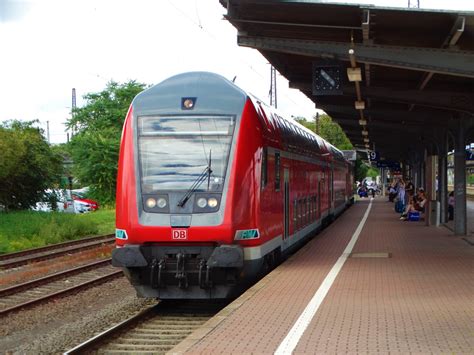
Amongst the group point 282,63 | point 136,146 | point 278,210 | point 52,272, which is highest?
point 282,63

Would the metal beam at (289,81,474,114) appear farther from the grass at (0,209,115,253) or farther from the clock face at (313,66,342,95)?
the grass at (0,209,115,253)

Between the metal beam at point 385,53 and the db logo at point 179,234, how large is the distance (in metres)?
5.93

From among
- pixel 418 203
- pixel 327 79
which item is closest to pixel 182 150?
pixel 327 79

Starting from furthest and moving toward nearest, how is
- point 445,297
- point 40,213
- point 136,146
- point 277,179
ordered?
1. point 40,213
2. point 277,179
3. point 136,146
4. point 445,297

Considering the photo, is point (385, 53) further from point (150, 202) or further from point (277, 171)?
point (150, 202)

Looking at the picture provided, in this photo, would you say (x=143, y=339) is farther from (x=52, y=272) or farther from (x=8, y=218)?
(x=8, y=218)

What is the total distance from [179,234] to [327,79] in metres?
7.56

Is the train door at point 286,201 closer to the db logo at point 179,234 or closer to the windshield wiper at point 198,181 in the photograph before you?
the windshield wiper at point 198,181

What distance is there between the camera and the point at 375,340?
7.32 meters

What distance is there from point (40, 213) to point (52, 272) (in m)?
13.1

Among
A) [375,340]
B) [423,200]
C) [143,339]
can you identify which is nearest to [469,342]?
[375,340]

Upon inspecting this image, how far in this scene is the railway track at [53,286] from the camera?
42.5ft

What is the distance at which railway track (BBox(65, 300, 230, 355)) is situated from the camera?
8.90 meters

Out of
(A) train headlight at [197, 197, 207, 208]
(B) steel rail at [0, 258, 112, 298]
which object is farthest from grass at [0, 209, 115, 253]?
(A) train headlight at [197, 197, 207, 208]
